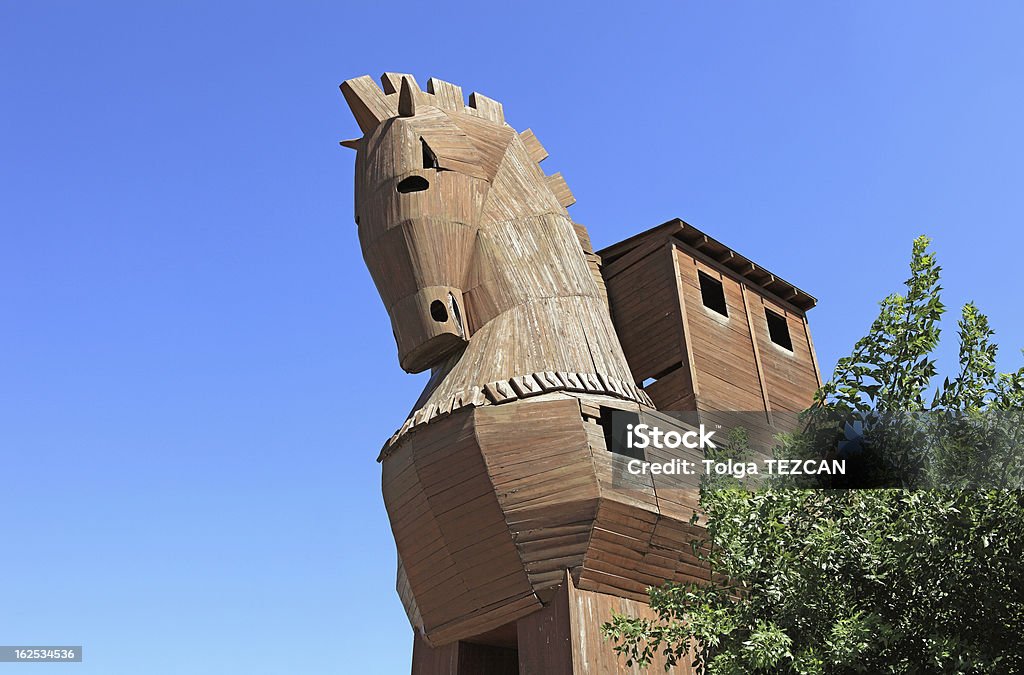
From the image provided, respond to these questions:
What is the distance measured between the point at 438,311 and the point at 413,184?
7.36ft

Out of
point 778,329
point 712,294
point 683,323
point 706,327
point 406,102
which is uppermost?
point 406,102

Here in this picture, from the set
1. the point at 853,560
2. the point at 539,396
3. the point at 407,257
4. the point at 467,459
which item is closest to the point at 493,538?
the point at 467,459

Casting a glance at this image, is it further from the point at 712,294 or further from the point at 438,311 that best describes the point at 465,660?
the point at 712,294

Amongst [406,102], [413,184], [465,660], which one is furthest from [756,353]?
[465,660]

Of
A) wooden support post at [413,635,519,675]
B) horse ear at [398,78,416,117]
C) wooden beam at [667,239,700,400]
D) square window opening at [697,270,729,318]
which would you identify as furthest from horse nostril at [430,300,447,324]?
square window opening at [697,270,729,318]

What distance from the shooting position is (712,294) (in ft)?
68.6

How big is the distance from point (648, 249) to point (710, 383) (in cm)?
316

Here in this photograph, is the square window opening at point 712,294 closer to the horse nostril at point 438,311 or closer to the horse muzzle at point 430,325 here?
the horse muzzle at point 430,325

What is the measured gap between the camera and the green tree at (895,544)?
8.80 m

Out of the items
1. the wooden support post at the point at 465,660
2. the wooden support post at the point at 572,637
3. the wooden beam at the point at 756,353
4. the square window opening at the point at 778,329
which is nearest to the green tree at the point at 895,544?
the wooden support post at the point at 572,637

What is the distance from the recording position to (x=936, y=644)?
8.47 meters

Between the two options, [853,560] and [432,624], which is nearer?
[853,560]

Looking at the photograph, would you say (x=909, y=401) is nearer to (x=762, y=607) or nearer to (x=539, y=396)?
(x=762, y=607)

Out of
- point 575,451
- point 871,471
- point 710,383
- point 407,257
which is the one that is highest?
point 407,257
